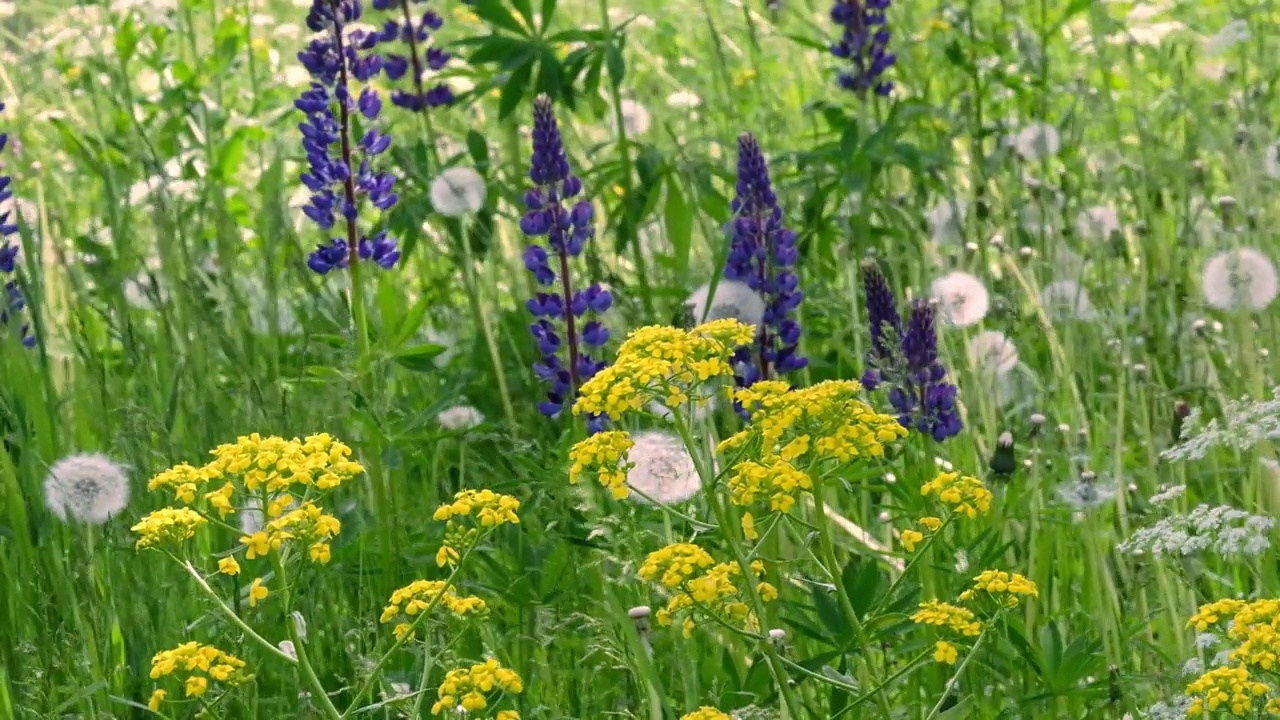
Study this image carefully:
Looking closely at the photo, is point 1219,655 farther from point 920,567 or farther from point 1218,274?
point 1218,274

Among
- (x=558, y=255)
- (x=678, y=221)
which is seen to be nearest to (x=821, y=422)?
(x=558, y=255)

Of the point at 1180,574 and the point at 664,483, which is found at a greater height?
the point at 664,483

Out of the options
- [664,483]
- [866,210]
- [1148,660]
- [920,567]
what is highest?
[866,210]

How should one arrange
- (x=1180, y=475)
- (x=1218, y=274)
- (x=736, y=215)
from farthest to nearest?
(x=1218, y=274)
(x=736, y=215)
(x=1180, y=475)

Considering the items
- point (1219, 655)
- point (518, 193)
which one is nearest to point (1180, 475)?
point (1219, 655)

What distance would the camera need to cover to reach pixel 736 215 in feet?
9.44

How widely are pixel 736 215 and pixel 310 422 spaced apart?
0.81 meters

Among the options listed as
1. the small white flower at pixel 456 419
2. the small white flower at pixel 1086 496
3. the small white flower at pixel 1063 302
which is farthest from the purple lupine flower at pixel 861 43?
the small white flower at pixel 1086 496

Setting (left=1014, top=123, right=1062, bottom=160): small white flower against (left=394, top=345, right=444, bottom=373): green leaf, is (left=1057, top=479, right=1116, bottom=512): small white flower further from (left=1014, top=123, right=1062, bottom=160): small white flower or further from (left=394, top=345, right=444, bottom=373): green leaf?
(left=1014, top=123, right=1062, bottom=160): small white flower

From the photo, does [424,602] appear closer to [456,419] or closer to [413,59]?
[456,419]

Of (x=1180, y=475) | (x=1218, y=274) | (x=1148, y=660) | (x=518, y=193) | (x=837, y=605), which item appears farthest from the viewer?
(x=518, y=193)

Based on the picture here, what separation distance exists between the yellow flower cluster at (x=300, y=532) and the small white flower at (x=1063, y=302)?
2.03 metres

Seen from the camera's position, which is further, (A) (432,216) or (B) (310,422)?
(A) (432,216)

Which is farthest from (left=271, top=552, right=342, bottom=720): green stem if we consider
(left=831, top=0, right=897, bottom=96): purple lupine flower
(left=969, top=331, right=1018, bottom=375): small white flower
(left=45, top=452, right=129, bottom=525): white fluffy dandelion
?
(left=831, top=0, right=897, bottom=96): purple lupine flower
